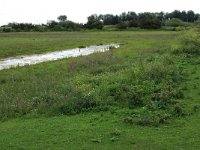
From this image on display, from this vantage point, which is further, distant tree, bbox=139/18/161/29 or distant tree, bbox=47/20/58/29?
distant tree, bbox=47/20/58/29

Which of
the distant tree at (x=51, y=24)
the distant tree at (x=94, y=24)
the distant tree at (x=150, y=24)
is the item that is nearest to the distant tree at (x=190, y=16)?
the distant tree at (x=150, y=24)

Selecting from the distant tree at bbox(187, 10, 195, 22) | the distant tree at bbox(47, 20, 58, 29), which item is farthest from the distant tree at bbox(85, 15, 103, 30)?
the distant tree at bbox(187, 10, 195, 22)

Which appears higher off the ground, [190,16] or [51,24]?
[190,16]

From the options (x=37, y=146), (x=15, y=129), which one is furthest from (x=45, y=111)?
(x=37, y=146)

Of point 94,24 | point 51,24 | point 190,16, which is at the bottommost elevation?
point 94,24

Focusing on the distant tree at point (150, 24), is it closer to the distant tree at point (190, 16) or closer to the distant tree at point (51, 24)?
the distant tree at point (51, 24)

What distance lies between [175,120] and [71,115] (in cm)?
289

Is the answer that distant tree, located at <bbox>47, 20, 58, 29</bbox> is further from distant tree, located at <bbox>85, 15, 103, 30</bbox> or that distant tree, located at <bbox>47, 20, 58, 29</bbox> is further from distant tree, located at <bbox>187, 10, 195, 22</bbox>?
distant tree, located at <bbox>187, 10, 195, 22</bbox>

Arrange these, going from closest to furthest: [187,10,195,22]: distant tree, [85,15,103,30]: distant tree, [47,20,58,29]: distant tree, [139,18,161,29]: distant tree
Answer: [139,18,161,29]: distant tree, [85,15,103,30]: distant tree, [47,20,58,29]: distant tree, [187,10,195,22]: distant tree

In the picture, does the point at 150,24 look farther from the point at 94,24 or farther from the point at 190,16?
the point at 190,16

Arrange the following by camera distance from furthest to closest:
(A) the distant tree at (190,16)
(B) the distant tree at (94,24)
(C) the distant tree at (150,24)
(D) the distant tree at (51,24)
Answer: (A) the distant tree at (190,16) < (D) the distant tree at (51,24) < (B) the distant tree at (94,24) < (C) the distant tree at (150,24)

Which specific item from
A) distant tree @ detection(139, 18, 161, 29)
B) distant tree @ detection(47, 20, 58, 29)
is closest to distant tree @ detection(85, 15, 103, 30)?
distant tree @ detection(47, 20, 58, 29)

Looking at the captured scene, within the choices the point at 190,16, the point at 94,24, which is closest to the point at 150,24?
the point at 94,24

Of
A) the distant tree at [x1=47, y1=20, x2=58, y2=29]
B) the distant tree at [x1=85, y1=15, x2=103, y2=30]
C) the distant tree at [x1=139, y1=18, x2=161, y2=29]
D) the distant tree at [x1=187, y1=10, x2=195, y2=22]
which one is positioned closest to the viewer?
the distant tree at [x1=139, y1=18, x2=161, y2=29]
